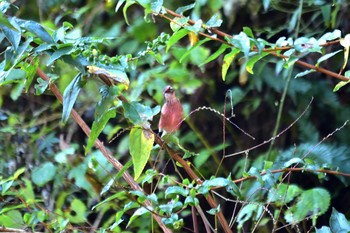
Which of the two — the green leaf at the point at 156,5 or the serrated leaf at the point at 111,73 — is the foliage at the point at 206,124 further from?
the serrated leaf at the point at 111,73

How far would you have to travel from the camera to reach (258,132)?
1916 mm

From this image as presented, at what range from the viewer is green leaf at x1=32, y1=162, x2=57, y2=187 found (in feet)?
5.94

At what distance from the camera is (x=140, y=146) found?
97 cm

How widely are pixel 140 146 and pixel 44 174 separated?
3.00ft

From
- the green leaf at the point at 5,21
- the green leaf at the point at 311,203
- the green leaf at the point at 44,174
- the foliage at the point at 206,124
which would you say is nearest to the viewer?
the green leaf at the point at 5,21

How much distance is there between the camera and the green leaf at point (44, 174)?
71.3 inches

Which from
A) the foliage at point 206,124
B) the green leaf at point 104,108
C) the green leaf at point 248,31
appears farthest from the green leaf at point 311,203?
the green leaf at point 104,108

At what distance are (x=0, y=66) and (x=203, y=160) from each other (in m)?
0.91

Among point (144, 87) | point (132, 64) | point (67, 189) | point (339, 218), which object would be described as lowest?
point (67, 189)

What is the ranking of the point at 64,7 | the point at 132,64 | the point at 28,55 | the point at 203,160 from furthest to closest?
the point at 64,7 < the point at 203,160 < the point at 132,64 < the point at 28,55

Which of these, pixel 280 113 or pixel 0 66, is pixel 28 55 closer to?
pixel 0 66

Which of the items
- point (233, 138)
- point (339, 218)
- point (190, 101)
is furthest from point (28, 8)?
point (339, 218)

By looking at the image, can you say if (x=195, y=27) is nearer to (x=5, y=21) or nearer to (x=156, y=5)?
(x=156, y=5)

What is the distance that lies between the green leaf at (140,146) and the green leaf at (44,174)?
0.89 meters
